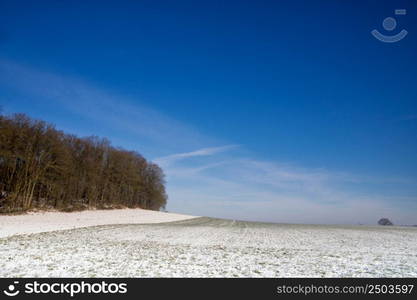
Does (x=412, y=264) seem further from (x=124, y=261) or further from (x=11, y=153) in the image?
(x=11, y=153)

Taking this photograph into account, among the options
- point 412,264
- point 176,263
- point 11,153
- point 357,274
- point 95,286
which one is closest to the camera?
point 95,286

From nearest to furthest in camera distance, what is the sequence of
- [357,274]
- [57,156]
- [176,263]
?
[357,274] → [176,263] → [57,156]

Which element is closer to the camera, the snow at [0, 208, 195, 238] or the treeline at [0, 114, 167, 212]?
the snow at [0, 208, 195, 238]

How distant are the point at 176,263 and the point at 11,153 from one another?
151ft

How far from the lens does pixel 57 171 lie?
54375 millimetres

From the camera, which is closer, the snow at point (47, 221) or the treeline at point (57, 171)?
the snow at point (47, 221)

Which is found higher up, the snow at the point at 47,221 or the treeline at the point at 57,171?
the treeline at the point at 57,171

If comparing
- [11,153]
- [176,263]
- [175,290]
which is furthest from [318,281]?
[11,153]

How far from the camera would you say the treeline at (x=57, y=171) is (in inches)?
1896

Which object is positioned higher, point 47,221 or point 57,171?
point 57,171

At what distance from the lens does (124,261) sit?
1327 cm

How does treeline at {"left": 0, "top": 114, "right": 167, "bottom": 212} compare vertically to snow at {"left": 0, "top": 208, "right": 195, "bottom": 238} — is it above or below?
above

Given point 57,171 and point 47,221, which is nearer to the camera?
point 47,221

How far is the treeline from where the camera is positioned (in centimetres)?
4816
